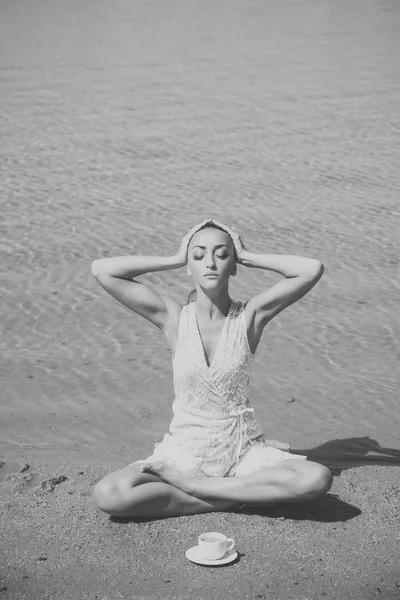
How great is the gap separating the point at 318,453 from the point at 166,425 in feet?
3.60

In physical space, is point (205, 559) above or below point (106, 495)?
below

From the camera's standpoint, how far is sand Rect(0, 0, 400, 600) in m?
4.98

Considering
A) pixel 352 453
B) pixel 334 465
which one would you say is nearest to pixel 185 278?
pixel 352 453

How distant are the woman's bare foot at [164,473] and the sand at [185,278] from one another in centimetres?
21

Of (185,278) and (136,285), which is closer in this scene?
(136,285)

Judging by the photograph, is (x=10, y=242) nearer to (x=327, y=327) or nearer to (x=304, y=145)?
(x=327, y=327)

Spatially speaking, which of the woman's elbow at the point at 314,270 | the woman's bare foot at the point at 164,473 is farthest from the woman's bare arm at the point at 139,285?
the woman's bare foot at the point at 164,473

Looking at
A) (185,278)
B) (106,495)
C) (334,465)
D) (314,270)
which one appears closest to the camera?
(106,495)

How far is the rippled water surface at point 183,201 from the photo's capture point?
7.30m

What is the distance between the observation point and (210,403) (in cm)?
543

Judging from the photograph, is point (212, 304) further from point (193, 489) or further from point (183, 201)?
point (183, 201)

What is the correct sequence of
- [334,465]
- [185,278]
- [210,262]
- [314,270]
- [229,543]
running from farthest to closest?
[185,278] < [334,465] < [314,270] < [210,262] < [229,543]

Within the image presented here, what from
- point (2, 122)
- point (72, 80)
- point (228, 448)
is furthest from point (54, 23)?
point (228, 448)

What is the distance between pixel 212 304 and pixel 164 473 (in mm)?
982
